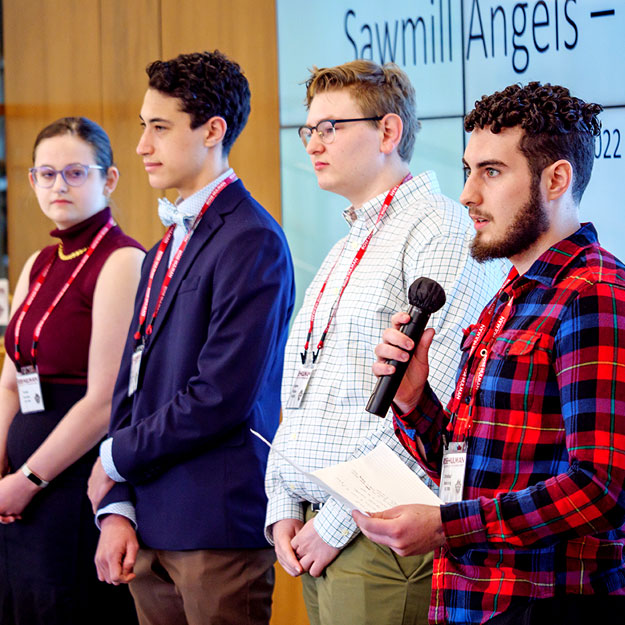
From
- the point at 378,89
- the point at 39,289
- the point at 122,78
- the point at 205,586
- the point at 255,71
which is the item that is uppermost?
the point at 122,78

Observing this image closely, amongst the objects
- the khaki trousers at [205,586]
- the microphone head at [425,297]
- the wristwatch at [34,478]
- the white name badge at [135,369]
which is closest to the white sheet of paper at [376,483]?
the microphone head at [425,297]

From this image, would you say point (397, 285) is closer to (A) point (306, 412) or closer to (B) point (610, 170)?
(A) point (306, 412)

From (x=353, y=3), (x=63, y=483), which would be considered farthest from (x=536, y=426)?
(x=353, y=3)

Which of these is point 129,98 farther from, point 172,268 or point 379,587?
point 379,587

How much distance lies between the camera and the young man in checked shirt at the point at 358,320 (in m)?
1.92

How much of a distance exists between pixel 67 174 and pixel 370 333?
150 cm

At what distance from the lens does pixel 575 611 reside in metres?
1.36

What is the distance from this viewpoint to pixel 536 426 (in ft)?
4.70

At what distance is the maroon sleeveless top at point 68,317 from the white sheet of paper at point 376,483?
55.3 inches

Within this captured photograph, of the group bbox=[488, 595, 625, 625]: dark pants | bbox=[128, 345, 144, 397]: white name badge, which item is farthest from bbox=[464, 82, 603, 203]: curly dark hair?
bbox=[128, 345, 144, 397]: white name badge

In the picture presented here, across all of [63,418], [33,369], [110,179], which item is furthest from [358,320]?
[110,179]

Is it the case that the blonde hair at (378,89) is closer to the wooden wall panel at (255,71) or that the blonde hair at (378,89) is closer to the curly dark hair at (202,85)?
the curly dark hair at (202,85)

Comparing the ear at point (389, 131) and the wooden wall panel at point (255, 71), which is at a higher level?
the wooden wall panel at point (255, 71)

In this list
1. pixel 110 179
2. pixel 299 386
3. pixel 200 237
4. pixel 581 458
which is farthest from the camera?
pixel 110 179
